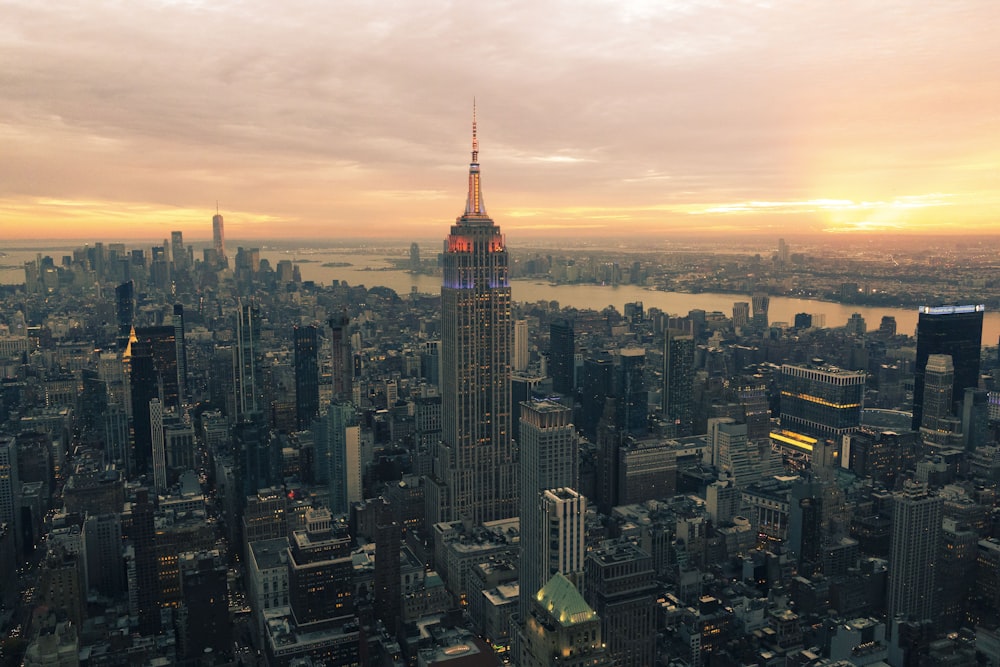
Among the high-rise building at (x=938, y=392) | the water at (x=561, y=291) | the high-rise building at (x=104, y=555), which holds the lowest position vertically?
the high-rise building at (x=104, y=555)

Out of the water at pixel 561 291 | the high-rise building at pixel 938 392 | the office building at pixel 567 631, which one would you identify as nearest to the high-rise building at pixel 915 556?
the office building at pixel 567 631

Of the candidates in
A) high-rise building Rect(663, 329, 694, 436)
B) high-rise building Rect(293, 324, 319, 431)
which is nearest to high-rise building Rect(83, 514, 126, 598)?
high-rise building Rect(293, 324, 319, 431)

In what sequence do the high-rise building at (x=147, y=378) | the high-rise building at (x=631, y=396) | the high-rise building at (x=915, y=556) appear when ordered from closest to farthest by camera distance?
the high-rise building at (x=915, y=556), the high-rise building at (x=147, y=378), the high-rise building at (x=631, y=396)

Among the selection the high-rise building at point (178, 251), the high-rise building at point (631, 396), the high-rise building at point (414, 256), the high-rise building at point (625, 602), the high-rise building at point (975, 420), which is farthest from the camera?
the high-rise building at point (631, 396)

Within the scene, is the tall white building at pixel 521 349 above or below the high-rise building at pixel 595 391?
above

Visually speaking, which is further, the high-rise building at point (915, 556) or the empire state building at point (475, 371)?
the empire state building at point (475, 371)

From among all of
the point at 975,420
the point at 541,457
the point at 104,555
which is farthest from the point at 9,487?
the point at 975,420

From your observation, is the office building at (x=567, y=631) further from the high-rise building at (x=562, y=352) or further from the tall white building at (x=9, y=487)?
the high-rise building at (x=562, y=352)

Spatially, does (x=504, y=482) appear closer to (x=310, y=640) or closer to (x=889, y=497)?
(x=310, y=640)
